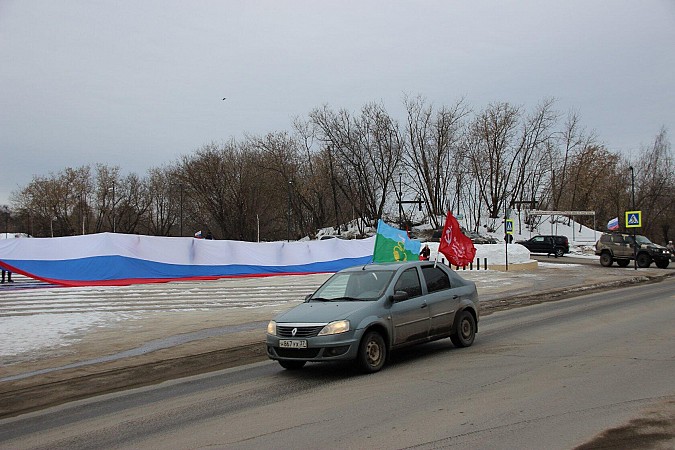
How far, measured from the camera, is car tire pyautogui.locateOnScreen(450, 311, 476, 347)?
10.5 m

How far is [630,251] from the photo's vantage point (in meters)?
37.9

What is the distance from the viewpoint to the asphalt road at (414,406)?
5.68 metres

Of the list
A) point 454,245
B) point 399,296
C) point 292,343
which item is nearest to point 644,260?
point 454,245

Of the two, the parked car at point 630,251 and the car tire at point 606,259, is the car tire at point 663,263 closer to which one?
the parked car at point 630,251

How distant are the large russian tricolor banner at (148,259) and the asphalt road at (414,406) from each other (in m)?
16.9

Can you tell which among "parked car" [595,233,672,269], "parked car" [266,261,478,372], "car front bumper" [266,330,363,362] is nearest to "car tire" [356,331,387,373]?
"parked car" [266,261,478,372]

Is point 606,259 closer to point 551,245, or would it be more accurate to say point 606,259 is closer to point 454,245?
point 551,245

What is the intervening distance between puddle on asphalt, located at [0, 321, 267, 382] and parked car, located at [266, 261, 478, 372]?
3.50m

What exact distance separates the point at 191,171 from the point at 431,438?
2761 inches

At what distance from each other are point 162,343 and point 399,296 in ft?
17.9

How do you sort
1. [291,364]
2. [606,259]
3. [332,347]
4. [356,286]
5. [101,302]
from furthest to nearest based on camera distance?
[606,259]
[101,302]
[356,286]
[291,364]
[332,347]

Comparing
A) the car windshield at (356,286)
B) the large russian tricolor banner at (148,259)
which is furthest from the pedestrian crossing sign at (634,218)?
the car windshield at (356,286)

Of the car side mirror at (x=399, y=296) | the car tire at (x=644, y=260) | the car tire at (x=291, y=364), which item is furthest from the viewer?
the car tire at (x=644, y=260)

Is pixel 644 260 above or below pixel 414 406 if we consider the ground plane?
above
